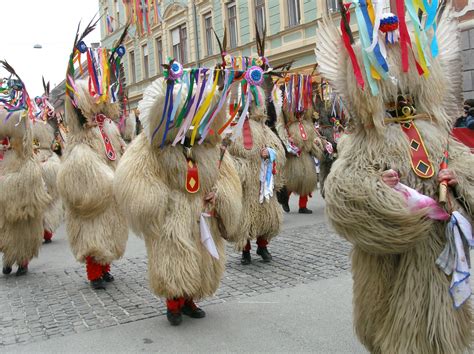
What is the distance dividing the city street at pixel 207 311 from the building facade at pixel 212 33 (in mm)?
8927

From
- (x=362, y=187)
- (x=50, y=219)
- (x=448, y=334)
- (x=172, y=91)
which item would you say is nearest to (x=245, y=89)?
(x=172, y=91)

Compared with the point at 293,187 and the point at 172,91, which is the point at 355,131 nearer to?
the point at 172,91

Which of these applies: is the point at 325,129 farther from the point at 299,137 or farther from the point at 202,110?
the point at 202,110

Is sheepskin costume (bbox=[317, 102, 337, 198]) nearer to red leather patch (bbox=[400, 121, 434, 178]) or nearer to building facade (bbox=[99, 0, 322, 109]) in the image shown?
building facade (bbox=[99, 0, 322, 109])

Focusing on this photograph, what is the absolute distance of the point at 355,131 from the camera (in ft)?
9.21

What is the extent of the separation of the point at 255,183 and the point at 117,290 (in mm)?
1710

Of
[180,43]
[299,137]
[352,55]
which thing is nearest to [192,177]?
[352,55]

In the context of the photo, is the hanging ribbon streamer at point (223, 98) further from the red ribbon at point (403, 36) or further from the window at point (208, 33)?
the window at point (208, 33)

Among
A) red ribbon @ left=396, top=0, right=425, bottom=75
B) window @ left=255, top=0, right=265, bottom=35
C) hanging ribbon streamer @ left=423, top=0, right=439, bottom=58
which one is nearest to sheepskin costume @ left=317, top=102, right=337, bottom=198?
hanging ribbon streamer @ left=423, top=0, right=439, bottom=58

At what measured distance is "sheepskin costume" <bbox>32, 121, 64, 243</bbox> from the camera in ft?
26.8

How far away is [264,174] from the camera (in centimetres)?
558

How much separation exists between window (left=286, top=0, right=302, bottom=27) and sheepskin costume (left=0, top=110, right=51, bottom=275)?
13.5 m

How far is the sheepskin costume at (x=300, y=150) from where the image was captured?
8.48 metres

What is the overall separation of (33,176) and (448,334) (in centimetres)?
464
